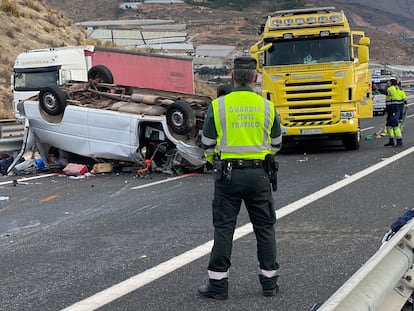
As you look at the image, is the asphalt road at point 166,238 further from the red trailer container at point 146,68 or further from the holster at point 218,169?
the red trailer container at point 146,68

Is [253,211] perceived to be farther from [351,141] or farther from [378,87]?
[378,87]

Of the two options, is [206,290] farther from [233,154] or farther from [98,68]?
[98,68]

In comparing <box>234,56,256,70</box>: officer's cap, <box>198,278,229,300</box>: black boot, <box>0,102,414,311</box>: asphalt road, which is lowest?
<box>0,102,414,311</box>: asphalt road

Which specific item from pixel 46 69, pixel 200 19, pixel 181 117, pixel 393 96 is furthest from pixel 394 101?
pixel 200 19

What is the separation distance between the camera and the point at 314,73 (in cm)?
1423

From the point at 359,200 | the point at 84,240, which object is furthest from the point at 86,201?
the point at 359,200

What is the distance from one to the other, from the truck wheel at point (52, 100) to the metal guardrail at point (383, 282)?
9347mm

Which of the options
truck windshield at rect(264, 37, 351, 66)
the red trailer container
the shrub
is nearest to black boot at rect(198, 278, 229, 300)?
truck windshield at rect(264, 37, 351, 66)

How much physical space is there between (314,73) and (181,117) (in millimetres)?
4420

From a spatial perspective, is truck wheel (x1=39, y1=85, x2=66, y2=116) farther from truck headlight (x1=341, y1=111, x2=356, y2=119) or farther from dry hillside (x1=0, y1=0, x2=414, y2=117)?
dry hillside (x1=0, y1=0, x2=414, y2=117)

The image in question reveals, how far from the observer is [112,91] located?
13.6 m

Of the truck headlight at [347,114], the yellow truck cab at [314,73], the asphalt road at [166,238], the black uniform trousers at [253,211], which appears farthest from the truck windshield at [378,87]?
the black uniform trousers at [253,211]

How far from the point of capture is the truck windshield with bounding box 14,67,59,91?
19.2 metres

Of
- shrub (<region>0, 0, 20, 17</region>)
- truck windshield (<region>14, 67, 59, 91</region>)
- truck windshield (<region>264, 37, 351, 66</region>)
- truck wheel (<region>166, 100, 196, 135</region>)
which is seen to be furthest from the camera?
shrub (<region>0, 0, 20, 17</region>)
